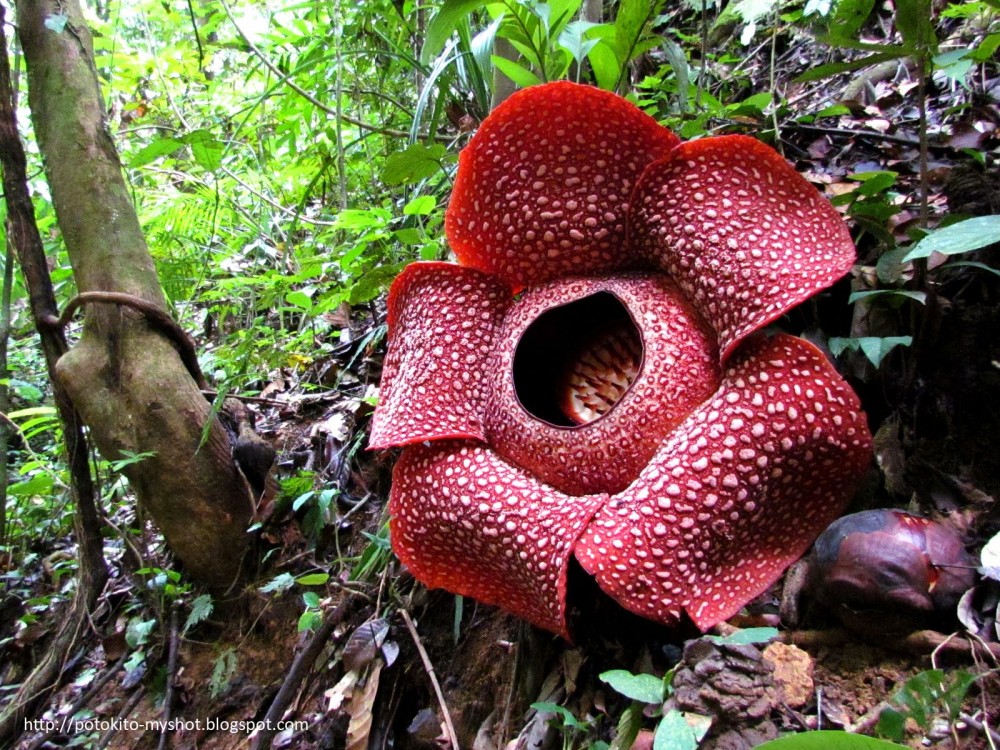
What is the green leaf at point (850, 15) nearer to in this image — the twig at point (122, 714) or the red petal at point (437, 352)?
the red petal at point (437, 352)

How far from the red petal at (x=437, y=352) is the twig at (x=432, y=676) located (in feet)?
2.06

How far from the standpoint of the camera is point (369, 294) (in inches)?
97.2

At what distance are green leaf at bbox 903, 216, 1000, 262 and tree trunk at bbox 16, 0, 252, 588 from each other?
2.07 m

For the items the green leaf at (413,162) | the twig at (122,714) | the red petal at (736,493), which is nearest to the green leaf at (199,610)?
the twig at (122,714)

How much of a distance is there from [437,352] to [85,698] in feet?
6.39

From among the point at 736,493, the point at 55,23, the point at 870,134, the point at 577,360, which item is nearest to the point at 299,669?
the point at 577,360

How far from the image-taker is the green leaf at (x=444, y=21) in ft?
6.09

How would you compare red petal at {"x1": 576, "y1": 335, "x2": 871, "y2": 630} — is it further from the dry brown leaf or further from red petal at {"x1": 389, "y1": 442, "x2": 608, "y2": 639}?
the dry brown leaf

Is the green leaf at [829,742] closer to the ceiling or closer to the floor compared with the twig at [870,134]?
closer to the floor

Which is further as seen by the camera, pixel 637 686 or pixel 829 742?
pixel 637 686

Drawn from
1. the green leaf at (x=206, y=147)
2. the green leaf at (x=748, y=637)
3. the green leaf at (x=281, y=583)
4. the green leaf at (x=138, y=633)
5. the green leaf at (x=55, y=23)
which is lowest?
the green leaf at (x=138, y=633)

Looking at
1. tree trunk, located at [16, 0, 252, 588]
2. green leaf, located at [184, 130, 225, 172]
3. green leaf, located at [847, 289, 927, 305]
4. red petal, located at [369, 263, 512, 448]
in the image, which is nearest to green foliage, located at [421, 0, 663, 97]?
red petal, located at [369, 263, 512, 448]

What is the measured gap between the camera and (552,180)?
5.34ft

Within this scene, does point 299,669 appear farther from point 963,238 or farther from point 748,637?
point 963,238
